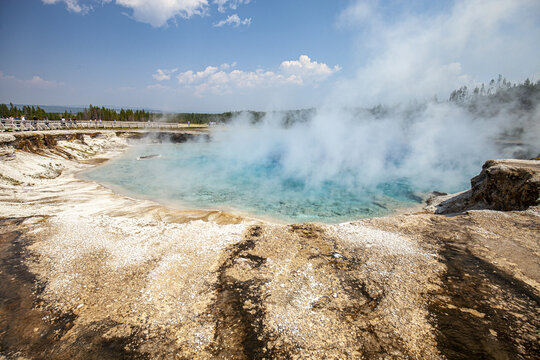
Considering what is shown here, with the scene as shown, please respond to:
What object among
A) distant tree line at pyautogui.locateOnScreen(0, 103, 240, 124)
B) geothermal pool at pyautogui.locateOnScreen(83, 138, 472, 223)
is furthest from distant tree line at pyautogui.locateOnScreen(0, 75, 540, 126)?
geothermal pool at pyautogui.locateOnScreen(83, 138, 472, 223)

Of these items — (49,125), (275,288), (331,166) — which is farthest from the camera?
(49,125)

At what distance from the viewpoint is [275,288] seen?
403 cm

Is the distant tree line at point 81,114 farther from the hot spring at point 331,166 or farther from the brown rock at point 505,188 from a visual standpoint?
the brown rock at point 505,188

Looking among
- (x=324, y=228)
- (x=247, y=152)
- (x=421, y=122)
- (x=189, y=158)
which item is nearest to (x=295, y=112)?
(x=247, y=152)

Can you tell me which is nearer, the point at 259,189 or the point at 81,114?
the point at 259,189

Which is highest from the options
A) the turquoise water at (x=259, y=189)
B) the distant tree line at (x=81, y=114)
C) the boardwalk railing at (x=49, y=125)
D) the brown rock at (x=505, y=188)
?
the distant tree line at (x=81, y=114)

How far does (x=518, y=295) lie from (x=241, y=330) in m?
4.18

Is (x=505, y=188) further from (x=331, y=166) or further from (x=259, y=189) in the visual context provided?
(x=331, y=166)

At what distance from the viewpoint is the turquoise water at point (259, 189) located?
10.7m

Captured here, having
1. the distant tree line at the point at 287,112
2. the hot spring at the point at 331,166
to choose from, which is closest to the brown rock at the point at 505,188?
the hot spring at the point at 331,166

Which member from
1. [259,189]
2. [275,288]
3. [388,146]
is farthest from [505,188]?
[388,146]

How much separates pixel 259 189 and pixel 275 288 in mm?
9753

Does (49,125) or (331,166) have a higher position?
(49,125)

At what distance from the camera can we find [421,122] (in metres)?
31.1
